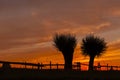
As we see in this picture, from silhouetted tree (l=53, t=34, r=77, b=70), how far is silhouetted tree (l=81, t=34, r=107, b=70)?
11.0ft

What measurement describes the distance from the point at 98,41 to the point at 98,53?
211cm

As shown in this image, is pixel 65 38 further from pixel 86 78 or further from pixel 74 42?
pixel 86 78

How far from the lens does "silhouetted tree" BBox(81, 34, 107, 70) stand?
6148cm

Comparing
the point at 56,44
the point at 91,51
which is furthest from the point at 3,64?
the point at 91,51

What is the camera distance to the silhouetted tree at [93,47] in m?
61.5

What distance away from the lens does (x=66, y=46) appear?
58094 mm

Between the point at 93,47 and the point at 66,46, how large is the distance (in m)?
5.35

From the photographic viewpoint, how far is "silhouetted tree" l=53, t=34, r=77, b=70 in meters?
56.2

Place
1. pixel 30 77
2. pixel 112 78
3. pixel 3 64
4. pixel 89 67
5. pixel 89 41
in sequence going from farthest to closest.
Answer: pixel 89 41, pixel 89 67, pixel 3 64, pixel 112 78, pixel 30 77

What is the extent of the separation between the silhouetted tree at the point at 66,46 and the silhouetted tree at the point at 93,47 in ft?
11.0

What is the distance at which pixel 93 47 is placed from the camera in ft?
201

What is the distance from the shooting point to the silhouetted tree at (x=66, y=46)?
185 ft

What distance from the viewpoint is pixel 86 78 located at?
31.2 metres

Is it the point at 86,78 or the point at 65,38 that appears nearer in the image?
Answer: the point at 86,78
